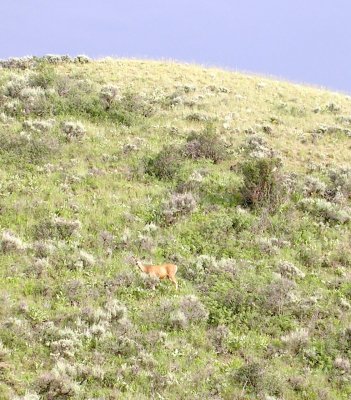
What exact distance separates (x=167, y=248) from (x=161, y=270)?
1.53 m

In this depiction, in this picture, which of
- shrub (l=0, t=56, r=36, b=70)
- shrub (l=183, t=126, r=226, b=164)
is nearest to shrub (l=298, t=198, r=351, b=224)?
shrub (l=183, t=126, r=226, b=164)

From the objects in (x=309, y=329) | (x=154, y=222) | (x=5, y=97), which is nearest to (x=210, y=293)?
(x=309, y=329)

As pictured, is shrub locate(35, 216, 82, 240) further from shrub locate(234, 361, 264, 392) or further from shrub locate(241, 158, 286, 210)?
shrub locate(234, 361, 264, 392)

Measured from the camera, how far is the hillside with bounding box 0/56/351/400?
371 inches

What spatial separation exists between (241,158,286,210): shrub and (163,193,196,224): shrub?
169 centimetres

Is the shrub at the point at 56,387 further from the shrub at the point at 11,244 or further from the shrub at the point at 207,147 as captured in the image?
the shrub at the point at 207,147

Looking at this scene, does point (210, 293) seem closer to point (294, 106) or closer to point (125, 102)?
point (125, 102)

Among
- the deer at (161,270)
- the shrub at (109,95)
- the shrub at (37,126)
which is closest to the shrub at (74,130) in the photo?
the shrub at (37,126)

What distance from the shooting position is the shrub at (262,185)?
15891mm

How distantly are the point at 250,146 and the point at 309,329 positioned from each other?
34.6 ft

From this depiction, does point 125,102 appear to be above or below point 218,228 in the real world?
above

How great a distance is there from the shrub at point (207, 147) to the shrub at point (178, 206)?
3.48 m

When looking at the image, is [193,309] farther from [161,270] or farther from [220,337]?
[161,270]

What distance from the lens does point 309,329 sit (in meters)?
11.0
